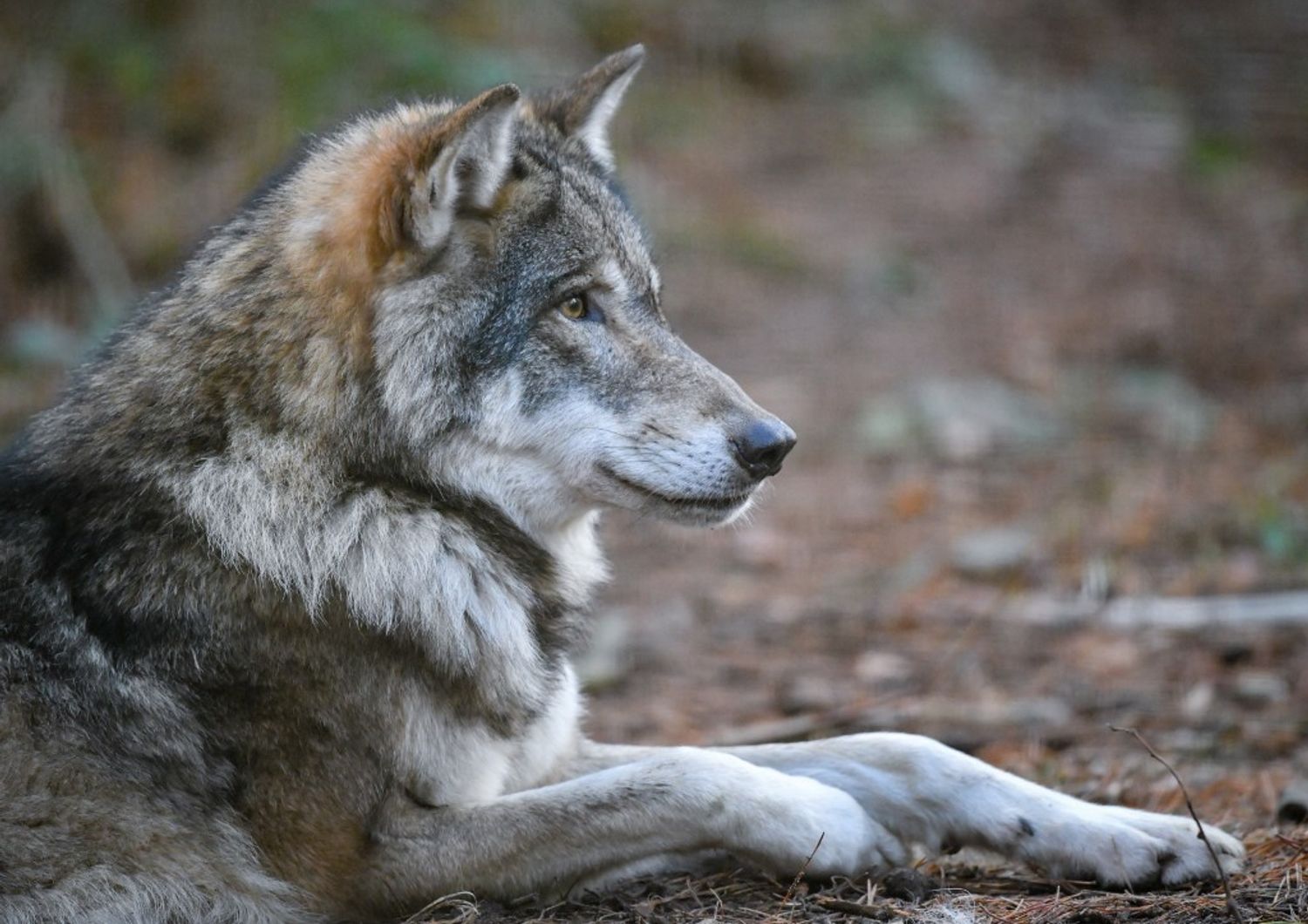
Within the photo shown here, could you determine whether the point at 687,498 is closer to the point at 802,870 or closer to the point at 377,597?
the point at 377,597

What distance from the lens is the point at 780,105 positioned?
Result: 1437cm

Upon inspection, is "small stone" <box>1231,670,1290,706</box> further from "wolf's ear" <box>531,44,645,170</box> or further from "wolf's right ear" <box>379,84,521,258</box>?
"wolf's right ear" <box>379,84,521,258</box>

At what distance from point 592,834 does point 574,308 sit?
135cm

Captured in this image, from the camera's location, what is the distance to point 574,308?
360cm

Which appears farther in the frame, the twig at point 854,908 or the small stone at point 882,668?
the small stone at point 882,668

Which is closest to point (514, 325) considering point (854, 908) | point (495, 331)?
point (495, 331)

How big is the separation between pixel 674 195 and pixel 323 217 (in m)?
8.88

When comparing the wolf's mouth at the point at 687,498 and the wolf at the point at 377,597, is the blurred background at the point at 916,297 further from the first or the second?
the wolf's mouth at the point at 687,498

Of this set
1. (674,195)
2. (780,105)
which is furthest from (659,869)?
(780,105)

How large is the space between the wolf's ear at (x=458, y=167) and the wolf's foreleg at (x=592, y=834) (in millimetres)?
1380

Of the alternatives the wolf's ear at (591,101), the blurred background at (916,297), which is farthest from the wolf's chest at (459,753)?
the wolf's ear at (591,101)

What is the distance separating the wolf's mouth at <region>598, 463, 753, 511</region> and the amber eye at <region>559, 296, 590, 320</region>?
15.9 inches

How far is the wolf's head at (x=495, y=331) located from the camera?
3.31 metres

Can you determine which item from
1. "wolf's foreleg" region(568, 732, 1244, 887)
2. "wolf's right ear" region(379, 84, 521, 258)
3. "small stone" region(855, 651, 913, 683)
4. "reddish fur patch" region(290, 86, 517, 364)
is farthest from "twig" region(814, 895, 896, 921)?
"small stone" region(855, 651, 913, 683)
